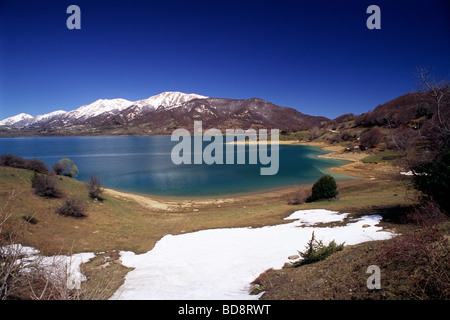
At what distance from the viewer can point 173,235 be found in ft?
42.4

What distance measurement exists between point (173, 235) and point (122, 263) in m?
3.86

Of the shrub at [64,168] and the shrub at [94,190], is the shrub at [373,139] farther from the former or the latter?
the shrub at [64,168]

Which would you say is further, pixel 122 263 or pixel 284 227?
pixel 284 227

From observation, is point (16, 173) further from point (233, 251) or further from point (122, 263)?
point (233, 251)

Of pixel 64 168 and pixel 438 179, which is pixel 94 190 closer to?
pixel 64 168

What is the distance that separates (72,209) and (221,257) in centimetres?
1058

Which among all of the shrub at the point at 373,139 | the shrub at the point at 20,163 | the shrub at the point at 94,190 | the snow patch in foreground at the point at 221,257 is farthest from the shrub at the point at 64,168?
the shrub at the point at 373,139

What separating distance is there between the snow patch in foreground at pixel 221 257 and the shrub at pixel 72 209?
5.80 metres

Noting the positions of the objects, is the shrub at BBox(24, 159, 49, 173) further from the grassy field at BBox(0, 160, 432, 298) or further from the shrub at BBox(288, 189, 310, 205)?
the shrub at BBox(288, 189, 310, 205)

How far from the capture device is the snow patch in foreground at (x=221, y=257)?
6.67 meters

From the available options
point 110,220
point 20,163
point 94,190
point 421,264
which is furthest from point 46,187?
point 421,264

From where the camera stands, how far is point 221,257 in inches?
367

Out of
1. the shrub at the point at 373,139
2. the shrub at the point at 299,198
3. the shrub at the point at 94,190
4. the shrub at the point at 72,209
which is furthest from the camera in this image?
the shrub at the point at 373,139
